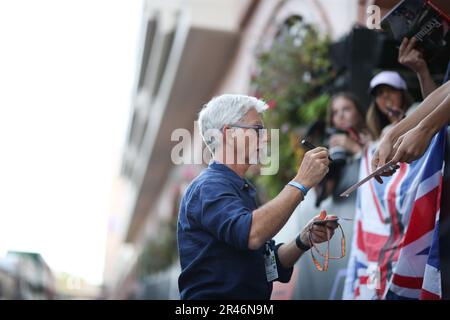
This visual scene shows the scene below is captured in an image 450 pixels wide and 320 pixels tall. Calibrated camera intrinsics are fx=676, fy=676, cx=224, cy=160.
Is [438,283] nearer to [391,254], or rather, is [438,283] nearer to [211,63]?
[391,254]

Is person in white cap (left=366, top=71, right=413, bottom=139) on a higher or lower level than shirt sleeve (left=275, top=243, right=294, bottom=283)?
higher

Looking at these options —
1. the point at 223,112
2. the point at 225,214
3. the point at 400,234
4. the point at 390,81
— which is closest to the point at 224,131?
the point at 223,112

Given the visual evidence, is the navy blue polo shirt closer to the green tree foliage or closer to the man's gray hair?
the man's gray hair

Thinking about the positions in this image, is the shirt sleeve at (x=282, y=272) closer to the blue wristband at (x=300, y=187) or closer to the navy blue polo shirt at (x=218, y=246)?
the navy blue polo shirt at (x=218, y=246)

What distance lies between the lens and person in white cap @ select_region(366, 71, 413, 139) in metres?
4.40

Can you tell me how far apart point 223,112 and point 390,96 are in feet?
6.61

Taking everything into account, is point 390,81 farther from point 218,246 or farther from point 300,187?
point 218,246

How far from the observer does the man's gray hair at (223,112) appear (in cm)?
278

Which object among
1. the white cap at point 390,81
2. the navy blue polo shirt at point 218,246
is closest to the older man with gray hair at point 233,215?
the navy blue polo shirt at point 218,246

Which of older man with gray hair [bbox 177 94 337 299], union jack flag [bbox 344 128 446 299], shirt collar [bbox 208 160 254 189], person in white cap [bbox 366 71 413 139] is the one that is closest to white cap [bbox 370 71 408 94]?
person in white cap [bbox 366 71 413 139]

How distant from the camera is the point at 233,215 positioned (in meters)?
2.46

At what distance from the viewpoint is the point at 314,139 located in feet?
20.5

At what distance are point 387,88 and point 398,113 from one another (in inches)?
7.5
